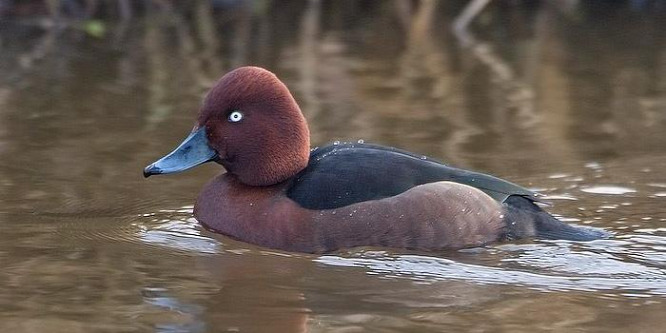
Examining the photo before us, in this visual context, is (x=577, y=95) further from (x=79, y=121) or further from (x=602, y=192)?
(x=79, y=121)

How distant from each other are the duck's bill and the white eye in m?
0.15

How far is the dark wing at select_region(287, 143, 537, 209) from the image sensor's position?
6.46 meters

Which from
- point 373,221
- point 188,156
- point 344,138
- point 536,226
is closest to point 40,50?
point 344,138

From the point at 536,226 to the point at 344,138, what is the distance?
2.48 meters

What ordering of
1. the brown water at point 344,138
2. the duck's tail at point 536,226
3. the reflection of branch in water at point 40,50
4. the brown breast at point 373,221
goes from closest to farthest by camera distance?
the brown water at point 344,138 → the brown breast at point 373,221 → the duck's tail at point 536,226 → the reflection of branch in water at point 40,50

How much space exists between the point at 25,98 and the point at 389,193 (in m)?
4.54

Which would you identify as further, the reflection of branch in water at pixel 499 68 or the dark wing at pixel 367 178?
the reflection of branch in water at pixel 499 68

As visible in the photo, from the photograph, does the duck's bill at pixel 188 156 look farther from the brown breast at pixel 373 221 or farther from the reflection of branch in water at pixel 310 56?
the reflection of branch in water at pixel 310 56

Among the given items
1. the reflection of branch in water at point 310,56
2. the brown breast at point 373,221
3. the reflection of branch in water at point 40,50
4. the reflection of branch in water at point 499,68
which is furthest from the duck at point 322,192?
the reflection of branch in water at point 40,50

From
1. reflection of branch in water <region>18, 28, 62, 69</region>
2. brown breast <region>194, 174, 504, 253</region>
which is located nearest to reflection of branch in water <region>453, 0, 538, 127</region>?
brown breast <region>194, 174, 504, 253</region>

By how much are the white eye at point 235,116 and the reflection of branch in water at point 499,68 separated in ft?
10.6

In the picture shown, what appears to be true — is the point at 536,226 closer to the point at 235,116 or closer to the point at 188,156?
the point at 235,116

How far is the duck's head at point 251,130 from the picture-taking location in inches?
264

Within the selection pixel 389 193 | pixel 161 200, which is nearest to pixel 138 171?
pixel 161 200
